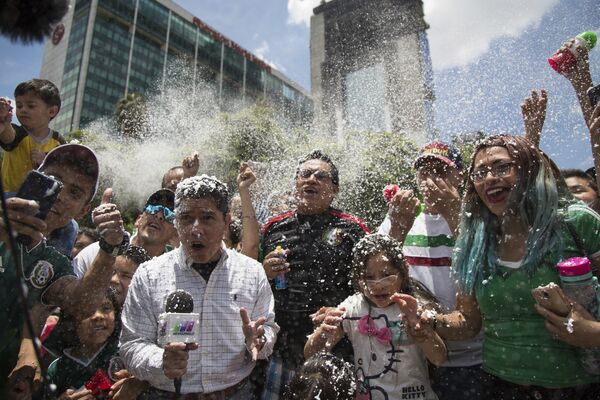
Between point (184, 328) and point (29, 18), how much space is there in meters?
1.47

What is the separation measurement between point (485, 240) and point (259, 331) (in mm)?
1550

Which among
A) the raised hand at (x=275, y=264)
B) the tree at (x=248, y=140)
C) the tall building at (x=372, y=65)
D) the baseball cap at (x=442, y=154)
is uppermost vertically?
the tall building at (x=372, y=65)

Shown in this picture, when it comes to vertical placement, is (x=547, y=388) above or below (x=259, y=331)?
below

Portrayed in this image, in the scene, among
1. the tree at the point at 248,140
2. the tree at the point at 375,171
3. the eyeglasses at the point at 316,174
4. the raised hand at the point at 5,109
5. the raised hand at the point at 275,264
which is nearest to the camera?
the raised hand at the point at 275,264

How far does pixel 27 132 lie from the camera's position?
4.53 meters

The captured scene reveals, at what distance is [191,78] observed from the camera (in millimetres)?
66812

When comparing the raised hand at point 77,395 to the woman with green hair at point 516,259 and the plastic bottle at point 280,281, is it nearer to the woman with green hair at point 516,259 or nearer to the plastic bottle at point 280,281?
the plastic bottle at point 280,281

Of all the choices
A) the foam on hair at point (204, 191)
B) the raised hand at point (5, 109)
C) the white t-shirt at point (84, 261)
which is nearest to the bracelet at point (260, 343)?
the foam on hair at point (204, 191)

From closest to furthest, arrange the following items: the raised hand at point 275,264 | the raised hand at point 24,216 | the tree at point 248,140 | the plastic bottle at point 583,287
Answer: the raised hand at point 24,216 → the plastic bottle at point 583,287 → the raised hand at point 275,264 → the tree at point 248,140

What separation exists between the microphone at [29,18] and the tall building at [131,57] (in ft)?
192

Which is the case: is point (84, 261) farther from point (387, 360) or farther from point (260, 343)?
point (387, 360)

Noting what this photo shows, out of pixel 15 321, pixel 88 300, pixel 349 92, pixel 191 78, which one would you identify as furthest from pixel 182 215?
pixel 191 78

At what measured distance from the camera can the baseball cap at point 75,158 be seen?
10.00ft

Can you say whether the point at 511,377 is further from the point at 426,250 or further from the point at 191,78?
the point at 191,78
